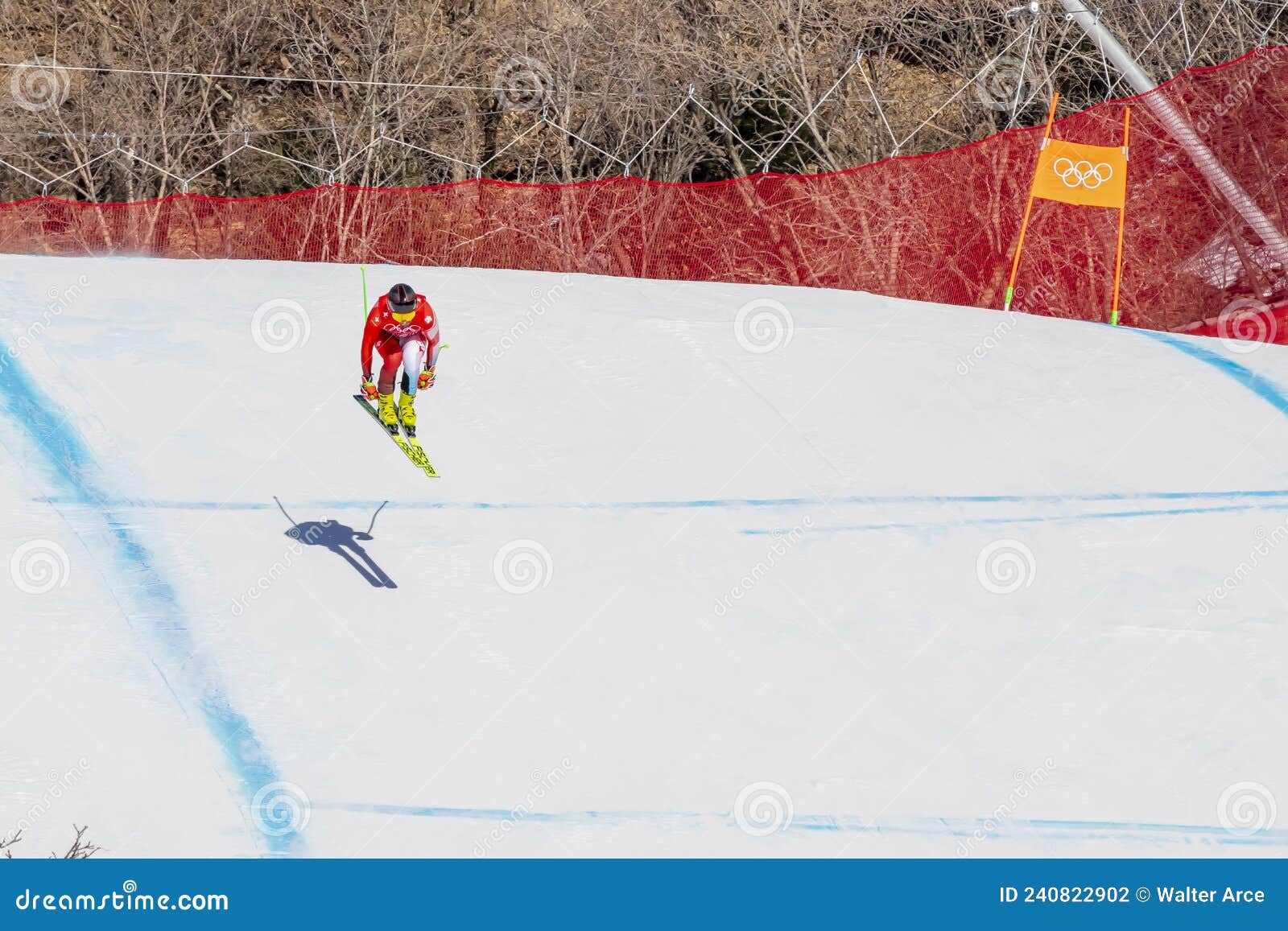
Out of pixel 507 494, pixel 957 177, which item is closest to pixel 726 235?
pixel 957 177

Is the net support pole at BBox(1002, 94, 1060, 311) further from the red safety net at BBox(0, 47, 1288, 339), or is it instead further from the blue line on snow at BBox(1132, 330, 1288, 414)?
the blue line on snow at BBox(1132, 330, 1288, 414)

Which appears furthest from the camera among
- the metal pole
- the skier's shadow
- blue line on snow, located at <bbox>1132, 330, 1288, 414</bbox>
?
the metal pole

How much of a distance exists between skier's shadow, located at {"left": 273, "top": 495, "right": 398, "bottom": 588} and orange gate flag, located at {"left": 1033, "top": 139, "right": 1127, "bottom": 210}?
694cm

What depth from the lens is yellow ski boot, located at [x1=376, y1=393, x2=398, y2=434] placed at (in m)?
11.1

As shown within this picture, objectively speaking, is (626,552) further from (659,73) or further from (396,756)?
(659,73)

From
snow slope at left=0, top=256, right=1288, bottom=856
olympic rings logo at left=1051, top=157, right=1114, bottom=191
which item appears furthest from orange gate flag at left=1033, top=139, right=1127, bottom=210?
snow slope at left=0, top=256, right=1288, bottom=856

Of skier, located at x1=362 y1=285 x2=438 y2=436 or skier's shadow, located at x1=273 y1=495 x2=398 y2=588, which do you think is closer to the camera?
skier's shadow, located at x1=273 y1=495 x2=398 y2=588

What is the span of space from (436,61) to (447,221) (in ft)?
28.4

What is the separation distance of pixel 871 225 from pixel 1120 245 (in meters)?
2.98

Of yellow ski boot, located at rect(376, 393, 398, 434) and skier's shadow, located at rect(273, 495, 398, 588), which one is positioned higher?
yellow ski boot, located at rect(376, 393, 398, 434)

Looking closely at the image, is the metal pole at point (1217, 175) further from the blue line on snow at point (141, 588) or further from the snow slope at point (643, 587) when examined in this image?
the blue line on snow at point (141, 588)

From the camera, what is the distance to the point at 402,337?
10422 millimetres

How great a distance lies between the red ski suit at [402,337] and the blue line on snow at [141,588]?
2.04m

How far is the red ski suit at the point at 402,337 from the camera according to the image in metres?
10.4
